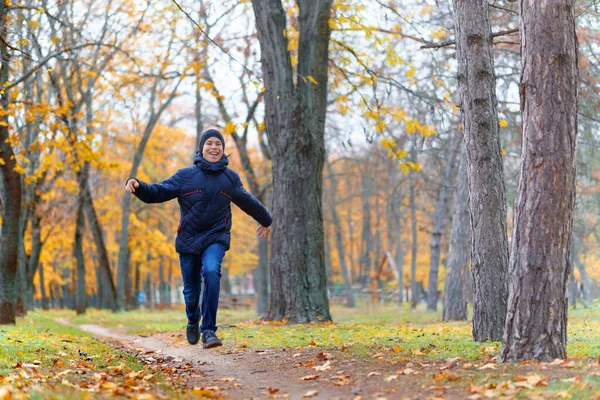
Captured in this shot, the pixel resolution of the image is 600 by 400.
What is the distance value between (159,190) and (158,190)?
12 mm

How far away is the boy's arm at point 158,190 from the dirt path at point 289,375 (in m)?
1.78

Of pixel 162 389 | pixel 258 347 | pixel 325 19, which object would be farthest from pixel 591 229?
pixel 162 389

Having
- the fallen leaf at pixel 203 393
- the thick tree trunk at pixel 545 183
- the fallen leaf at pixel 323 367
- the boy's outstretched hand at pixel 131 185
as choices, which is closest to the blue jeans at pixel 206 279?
the boy's outstretched hand at pixel 131 185

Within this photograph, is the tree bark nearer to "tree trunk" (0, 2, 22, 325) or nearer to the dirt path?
"tree trunk" (0, 2, 22, 325)

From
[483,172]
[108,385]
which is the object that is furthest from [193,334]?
[483,172]

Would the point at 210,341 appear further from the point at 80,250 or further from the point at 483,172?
the point at 80,250

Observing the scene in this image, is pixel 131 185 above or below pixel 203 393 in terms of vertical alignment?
above

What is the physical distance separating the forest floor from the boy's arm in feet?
5.62

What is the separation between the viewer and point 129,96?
974 inches

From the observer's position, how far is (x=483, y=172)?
7980mm

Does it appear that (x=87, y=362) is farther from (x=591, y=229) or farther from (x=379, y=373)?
(x=591, y=229)

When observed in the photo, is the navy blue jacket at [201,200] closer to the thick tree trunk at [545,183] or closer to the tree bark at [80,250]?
the thick tree trunk at [545,183]

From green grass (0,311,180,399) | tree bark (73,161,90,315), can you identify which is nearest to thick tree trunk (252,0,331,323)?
green grass (0,311,180,399)

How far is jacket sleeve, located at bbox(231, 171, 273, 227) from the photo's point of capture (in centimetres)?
801
